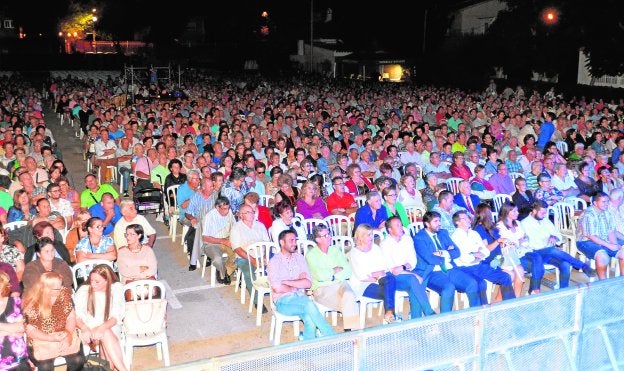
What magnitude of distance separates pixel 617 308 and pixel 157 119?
13182mm

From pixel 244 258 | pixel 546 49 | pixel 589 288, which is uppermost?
pixel 546 49

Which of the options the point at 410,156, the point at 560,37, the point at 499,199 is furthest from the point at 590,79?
the point at 499,199

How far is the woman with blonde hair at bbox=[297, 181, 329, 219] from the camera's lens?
880cm

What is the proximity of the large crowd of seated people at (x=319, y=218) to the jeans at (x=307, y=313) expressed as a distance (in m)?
0.01

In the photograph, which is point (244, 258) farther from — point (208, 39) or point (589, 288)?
point (208, 39)

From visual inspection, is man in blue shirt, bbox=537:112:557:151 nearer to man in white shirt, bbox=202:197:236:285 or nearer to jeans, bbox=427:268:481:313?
jeans, bbox=427:268:481:313

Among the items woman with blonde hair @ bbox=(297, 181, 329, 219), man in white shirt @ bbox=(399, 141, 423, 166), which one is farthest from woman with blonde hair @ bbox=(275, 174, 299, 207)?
man in white shirt @ bbox=(399, 141, 423, 166)

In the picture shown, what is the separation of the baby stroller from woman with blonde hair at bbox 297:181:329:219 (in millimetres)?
2639

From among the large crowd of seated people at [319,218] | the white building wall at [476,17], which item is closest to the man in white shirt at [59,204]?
the large crowd of seated people at [319,218]

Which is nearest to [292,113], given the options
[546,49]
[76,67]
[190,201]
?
[190,201]

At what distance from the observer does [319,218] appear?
8.73 meters

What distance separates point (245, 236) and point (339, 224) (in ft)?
4.76

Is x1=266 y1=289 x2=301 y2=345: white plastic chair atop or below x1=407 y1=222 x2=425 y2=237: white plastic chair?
below

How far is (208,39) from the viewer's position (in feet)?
221
